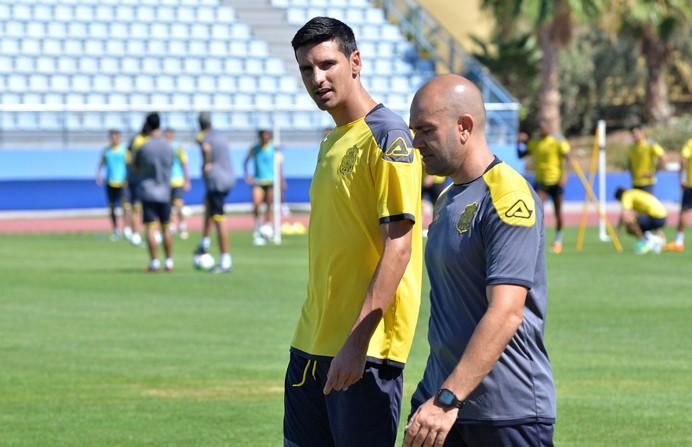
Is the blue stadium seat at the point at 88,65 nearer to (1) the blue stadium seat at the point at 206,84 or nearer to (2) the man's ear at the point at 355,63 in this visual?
(1) the blue stadium seat at the point at 206,84

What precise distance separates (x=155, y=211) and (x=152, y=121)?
54.9 inches

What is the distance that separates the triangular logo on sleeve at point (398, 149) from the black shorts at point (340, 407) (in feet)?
2.59

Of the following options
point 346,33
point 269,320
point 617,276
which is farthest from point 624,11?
point 346,33

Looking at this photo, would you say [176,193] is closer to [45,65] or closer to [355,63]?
[45,65]

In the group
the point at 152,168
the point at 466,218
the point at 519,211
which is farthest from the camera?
the point at 152,168

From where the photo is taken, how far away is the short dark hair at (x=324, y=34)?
580 centimetres

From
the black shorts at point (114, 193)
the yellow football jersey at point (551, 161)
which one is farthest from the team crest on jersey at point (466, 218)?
the black shorts at point (114, 193)

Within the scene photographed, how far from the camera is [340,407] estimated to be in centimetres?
571

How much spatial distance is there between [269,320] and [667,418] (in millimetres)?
6499

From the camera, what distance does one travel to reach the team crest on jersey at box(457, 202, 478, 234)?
494 cm

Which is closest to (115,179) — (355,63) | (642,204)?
(642,204)

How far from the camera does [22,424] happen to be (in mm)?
9984

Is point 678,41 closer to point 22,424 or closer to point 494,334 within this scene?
point 22,424

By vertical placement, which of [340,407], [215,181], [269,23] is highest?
[340,407]
